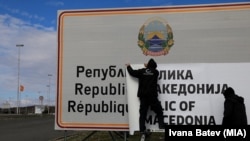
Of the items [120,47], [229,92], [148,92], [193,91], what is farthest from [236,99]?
[120,47]

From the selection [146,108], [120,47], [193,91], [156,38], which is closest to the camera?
[146,108]

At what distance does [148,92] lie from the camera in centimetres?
855

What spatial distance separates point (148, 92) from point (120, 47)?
1.58m

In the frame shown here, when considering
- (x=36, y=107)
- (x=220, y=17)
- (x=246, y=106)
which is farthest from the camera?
(x=36, y=107)

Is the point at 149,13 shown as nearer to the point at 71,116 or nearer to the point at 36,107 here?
the point at 71,116

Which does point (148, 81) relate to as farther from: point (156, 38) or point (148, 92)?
point (156, 38)

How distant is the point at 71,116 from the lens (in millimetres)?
9805

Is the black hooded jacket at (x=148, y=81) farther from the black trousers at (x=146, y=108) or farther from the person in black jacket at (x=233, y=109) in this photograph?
the person in black jacket at (x=233, y=109)

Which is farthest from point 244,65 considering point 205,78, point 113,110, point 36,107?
point 36,107

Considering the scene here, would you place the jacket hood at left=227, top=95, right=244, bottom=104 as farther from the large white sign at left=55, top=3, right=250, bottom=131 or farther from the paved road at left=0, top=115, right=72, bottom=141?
the paved road at left=0, top=115, right=72, bottom=141

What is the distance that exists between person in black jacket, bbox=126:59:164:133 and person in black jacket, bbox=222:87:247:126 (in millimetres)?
1309

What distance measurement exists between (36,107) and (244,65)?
6634 cm

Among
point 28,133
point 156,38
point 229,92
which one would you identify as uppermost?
point 156,38

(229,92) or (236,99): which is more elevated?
(229,92)
